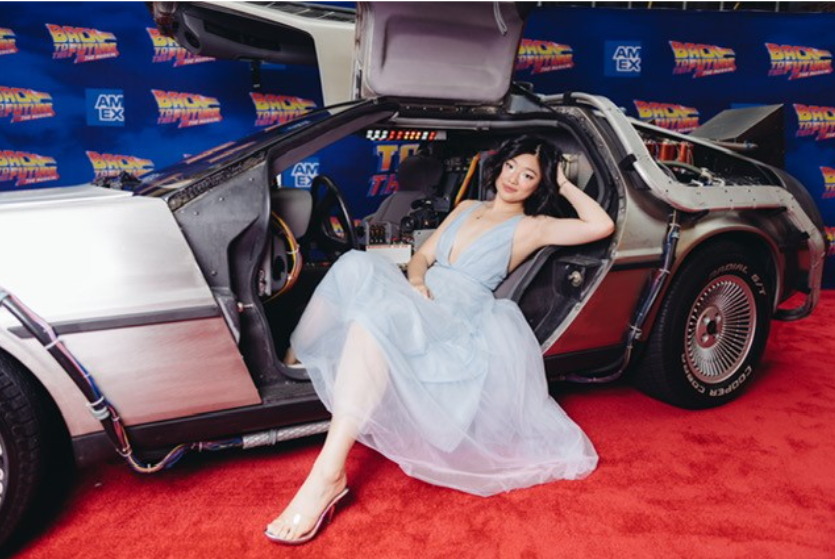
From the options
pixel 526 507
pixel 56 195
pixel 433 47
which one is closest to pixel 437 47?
pixel 433 47

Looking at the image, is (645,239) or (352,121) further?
(645,239)

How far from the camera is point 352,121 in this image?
2.07m

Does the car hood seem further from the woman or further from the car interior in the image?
the woman

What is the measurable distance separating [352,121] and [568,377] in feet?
4.66

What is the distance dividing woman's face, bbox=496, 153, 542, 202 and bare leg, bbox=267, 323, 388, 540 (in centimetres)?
93

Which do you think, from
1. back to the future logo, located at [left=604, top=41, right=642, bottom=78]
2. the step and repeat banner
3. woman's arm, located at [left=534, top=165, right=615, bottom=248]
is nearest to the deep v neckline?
woman's arm, located at [left=534, top=165, right=615, bottom=248]

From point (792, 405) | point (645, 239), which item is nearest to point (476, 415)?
point (645, 239)

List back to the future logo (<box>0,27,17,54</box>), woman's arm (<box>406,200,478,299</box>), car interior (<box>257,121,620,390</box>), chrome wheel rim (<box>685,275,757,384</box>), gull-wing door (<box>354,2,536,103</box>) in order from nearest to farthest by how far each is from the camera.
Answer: car interior (<box>257,121,620,390</box>) < gull-wing door (<box>354,2,536,103</box>) < woman's arm (<box>406,200,478,299</box>) < chrome wheel rim (<box>685,275,757,384</box>) < back to the future logo (<box>0,27,17,54</box>)

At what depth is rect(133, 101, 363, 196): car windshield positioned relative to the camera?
5.92 feet

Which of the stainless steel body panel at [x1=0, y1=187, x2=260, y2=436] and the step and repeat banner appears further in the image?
the step and repeat banner

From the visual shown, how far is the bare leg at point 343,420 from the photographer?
170cm

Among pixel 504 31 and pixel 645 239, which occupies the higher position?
pixel 504 31

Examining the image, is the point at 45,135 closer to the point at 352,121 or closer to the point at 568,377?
the point at 352,121

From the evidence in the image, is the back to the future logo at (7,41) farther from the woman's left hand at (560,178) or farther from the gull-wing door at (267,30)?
the woman's left hand at (560,178)
